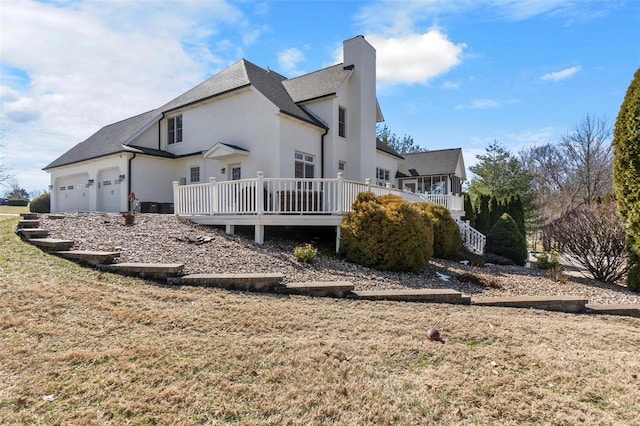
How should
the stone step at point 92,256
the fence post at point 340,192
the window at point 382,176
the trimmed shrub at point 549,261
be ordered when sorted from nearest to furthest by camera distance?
the stone step at point 92,256
the fence post at point 340,192
the trimmed shrub at point 549,261
the window at point 382,176

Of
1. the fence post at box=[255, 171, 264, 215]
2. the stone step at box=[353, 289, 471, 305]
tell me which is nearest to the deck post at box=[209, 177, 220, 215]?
the fence post at box=[255, 171, 264, 215]

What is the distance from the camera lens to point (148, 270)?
5.87m

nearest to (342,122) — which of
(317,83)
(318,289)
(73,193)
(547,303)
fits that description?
(317,83)

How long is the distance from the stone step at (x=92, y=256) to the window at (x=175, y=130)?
1138 centimetres

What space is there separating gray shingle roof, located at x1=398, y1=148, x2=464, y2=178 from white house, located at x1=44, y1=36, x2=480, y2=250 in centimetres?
740

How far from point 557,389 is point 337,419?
2063mm

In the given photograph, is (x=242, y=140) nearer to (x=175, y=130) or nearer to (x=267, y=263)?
(x=175, y=130)

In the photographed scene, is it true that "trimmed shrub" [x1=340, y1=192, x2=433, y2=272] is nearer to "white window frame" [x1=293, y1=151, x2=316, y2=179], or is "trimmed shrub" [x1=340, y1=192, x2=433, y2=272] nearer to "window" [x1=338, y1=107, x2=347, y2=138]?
"white window frame" [x1=293, y1=151, x2=316, y2=179]

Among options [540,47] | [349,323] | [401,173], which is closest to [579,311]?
[349,323]

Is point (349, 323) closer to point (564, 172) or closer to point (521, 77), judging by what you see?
point (521, 77)

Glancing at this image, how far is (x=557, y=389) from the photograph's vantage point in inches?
118

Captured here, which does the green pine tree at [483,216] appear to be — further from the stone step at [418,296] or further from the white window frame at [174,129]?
the white window frame at [174,129]

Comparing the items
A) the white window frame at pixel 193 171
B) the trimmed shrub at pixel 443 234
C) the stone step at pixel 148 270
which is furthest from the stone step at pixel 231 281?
the white window frame at pixel 193 171

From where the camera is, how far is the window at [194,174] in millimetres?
15612
